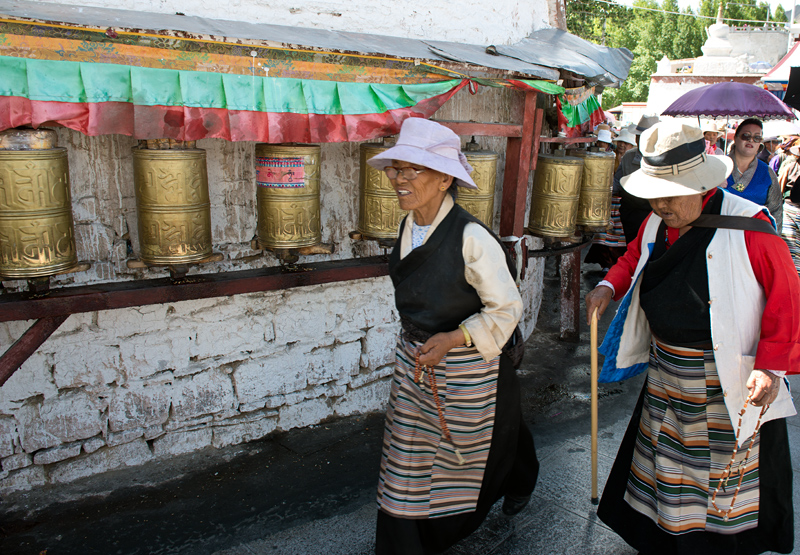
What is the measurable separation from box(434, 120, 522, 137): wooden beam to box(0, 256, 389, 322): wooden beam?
2.73 feet

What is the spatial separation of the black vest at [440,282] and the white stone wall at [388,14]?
161 centimetres

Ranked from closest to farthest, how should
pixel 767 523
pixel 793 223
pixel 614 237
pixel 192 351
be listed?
1. pixel 767 523
2. pixel 192 351
3. pixel 793 223
4. pixel 614 237

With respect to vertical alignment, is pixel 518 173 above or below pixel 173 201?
above

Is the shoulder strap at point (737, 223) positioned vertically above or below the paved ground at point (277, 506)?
above

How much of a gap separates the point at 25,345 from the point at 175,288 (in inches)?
24.4

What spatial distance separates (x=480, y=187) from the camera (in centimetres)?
348

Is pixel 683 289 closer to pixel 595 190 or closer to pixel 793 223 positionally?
pixel 595 190

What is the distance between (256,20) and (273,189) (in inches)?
34.6

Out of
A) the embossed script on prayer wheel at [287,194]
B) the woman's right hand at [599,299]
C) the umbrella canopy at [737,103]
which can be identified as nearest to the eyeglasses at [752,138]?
the umbrella canopy at [737,103]

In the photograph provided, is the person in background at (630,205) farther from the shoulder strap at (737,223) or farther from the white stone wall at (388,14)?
the shoulder strap at (737,223)

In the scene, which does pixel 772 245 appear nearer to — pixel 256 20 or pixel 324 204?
pixel 324 204

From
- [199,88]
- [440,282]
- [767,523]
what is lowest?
[767,523]

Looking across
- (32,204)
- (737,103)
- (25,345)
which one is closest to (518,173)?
(32,204)

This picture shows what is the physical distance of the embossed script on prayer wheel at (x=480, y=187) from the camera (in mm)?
3422
